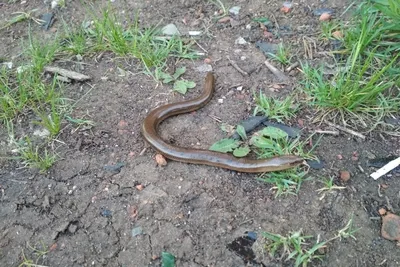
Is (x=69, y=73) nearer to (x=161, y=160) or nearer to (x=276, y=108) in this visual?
(x=161, y=160)

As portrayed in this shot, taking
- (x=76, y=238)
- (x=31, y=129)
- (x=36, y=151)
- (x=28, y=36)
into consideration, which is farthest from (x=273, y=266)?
(x=28, y=36)

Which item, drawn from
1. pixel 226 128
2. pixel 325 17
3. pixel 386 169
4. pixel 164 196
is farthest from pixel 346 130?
pixel 164 196

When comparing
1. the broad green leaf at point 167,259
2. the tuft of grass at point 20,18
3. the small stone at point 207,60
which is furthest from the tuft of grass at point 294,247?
the tuft of grass at point 20,18

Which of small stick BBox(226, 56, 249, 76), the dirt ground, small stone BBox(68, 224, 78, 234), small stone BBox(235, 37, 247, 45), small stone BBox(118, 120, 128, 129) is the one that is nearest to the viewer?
the dirt ground

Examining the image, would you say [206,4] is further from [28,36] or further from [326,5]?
[28,36]

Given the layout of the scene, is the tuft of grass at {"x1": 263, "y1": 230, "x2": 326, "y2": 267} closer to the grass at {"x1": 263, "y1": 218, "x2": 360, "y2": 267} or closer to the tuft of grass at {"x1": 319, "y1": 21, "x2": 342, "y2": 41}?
the grass at {"x1": 263, "y1": 218, "x2": 360, "y2": 267}

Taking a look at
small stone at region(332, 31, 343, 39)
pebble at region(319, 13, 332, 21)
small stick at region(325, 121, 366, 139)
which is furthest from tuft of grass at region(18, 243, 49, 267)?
pebble at region(319, 13, 332, 21)
